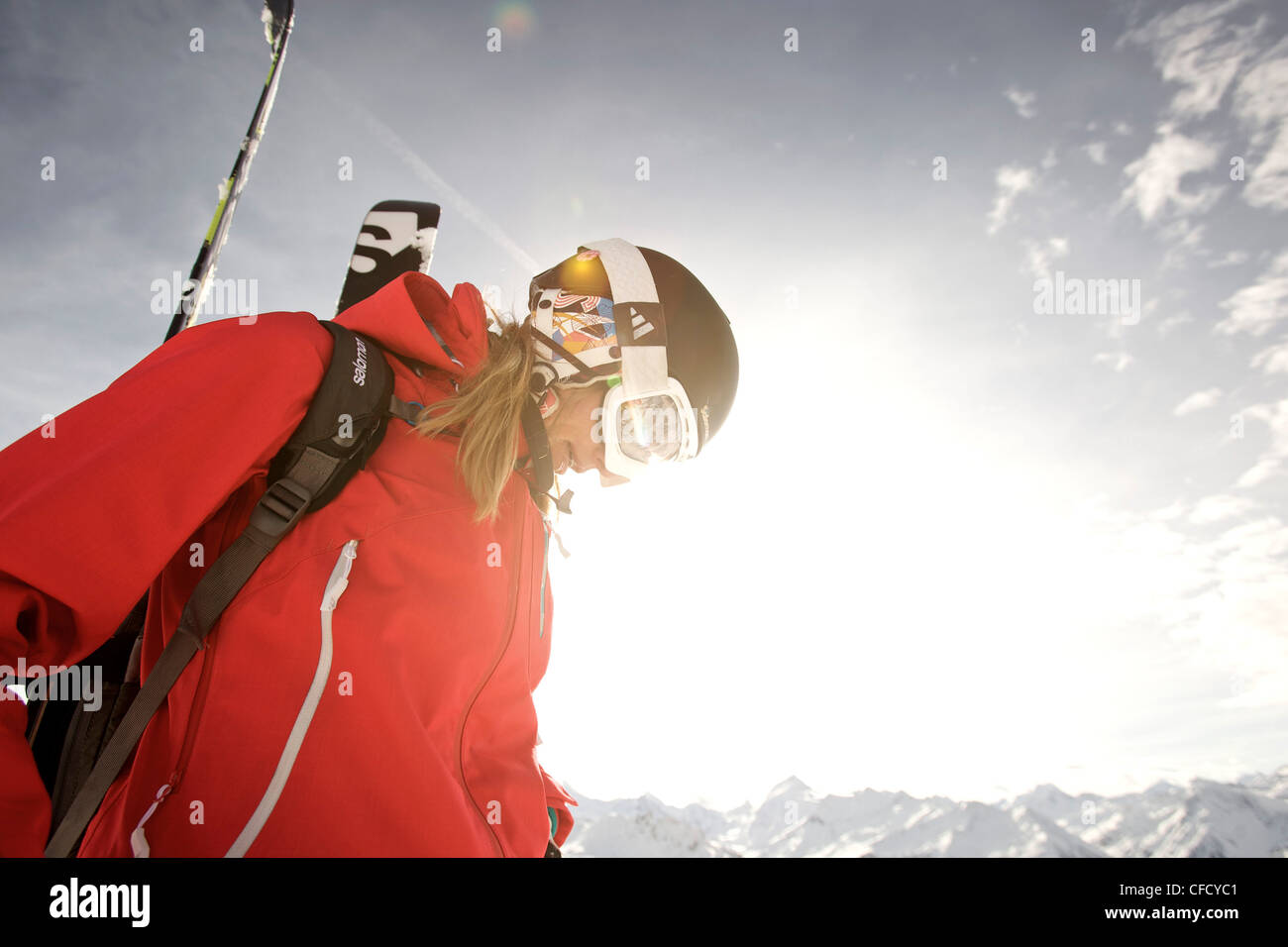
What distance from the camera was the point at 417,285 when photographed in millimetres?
2316

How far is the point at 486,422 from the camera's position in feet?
7.53

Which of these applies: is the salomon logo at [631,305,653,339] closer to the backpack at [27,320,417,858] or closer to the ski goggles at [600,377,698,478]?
the ski goggles at [600,377,698,478]

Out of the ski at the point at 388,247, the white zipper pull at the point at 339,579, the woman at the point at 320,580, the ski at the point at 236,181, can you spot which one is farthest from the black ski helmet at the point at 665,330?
the ski at the point at 236,181

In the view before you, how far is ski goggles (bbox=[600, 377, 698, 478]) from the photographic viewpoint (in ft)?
9.15

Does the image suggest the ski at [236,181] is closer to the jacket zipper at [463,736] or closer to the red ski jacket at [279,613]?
the red ski jacket at [279,613]

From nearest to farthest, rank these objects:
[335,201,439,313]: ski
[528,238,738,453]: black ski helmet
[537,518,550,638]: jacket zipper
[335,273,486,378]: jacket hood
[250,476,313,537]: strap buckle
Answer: [250,476,313,537]: strap buckle → [335,273,486,378]: jacket hood → [537,518,550,638]: jacket zipper → [528,238,738,453]: black ski helmet → [335,201,439,313]: ski

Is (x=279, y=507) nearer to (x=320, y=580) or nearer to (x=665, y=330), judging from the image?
(x=320, y=580)

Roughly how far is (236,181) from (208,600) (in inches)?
167

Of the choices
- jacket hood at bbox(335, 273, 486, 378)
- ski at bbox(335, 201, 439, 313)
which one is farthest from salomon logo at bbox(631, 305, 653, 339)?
ski at bbox(335, 201, 439, 313)

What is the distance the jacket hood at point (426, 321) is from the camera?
2191mm

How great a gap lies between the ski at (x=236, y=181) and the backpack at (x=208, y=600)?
9.24ft

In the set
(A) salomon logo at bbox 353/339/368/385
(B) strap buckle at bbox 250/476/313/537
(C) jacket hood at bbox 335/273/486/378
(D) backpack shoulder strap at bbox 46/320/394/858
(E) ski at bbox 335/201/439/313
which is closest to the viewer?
(D) backpack shoulder strap at bbox 46/320/394/858
